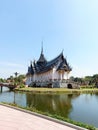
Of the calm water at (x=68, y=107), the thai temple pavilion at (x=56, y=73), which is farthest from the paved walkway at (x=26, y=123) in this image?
the thai temple pavilion at (x=56, y=73)

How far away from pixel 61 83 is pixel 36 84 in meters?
13.8

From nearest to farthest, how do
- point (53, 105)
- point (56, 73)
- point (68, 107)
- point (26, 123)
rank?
point (26, 123) < point (68, 107) < point (53, 105) < point (56, 73)

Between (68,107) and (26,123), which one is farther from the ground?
(26,123)

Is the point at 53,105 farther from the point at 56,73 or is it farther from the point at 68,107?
the point at 56,73

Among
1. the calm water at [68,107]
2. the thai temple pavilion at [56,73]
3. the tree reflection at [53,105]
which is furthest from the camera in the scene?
the thai temple pavilion at [56,73]

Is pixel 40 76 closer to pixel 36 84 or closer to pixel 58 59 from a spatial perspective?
pixel 36 84

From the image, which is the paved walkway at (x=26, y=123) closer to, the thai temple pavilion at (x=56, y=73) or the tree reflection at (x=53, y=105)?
the tree reflection at (x=53, y=105)

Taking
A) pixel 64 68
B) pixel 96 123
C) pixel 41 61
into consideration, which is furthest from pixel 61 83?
pixel 96 123

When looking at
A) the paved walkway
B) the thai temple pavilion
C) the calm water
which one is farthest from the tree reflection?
the thai temple pavilion

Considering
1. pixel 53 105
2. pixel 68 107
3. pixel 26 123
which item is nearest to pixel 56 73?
pixel 53 105

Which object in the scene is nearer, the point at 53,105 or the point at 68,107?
the point at 68,107

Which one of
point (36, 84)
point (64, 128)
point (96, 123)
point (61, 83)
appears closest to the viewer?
point (64, 128)

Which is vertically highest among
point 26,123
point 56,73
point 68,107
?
point 56,73

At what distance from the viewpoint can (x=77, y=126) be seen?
1080 centimetres
